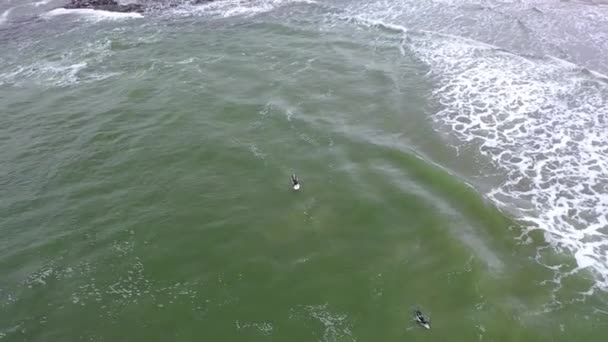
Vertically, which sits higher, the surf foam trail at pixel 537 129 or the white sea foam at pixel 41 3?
the white sea foam at pixel 41 3

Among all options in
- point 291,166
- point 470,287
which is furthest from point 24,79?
point 470,287

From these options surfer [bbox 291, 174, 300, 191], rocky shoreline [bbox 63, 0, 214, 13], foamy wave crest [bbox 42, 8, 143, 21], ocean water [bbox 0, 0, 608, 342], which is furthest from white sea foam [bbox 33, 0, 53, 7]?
surfer [bbox 291, 174, 300, 191]

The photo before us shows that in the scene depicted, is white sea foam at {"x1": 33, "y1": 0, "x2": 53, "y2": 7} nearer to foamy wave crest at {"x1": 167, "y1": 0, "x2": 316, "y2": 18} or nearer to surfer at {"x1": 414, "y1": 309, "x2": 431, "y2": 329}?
foamy wave crest at {"x1": 167, "y1": 0, "x2": 316, "y2": 18}

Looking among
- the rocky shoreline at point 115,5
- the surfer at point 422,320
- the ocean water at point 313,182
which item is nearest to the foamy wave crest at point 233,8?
the rocky shoreline at point 115,5

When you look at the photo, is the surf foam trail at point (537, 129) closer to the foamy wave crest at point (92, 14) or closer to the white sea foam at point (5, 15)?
the foamy wave crest at point (92, 14)

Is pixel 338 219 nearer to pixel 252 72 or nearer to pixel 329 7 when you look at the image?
pixel 252 72

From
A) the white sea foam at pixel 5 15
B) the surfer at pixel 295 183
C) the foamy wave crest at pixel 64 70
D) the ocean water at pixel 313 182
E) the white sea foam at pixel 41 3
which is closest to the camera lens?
the ocean water at pixel 313 182
